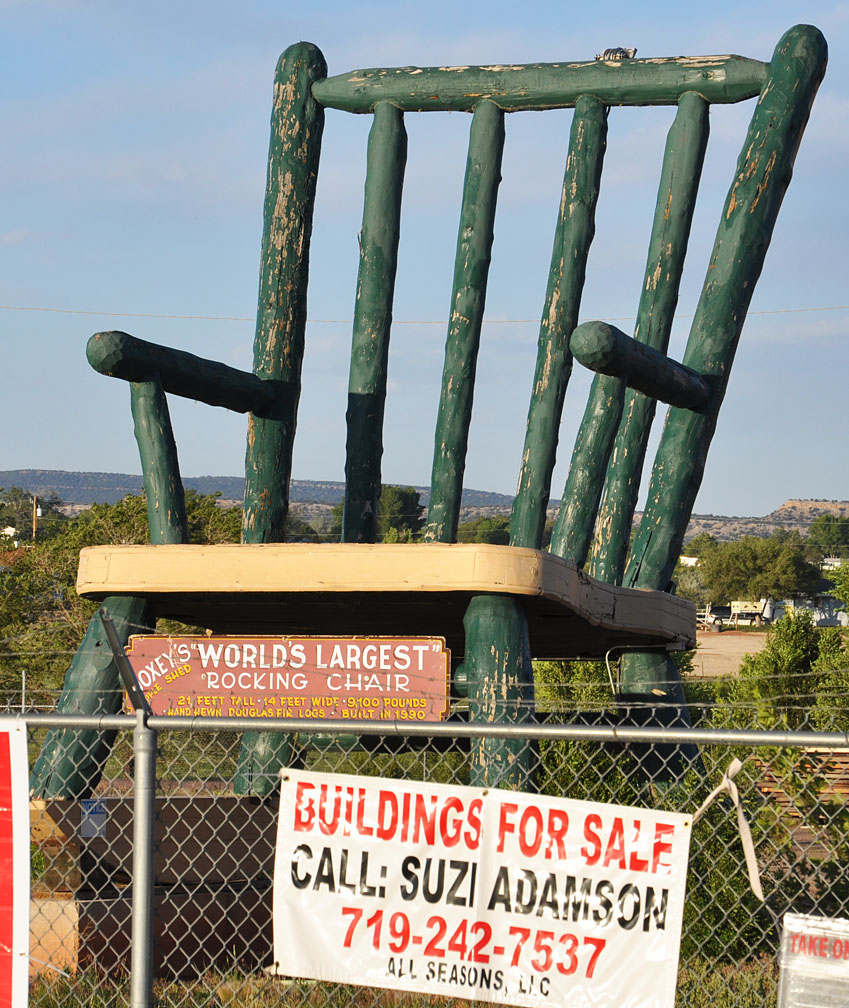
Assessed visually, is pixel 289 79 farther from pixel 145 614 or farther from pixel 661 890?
pixel 661 890

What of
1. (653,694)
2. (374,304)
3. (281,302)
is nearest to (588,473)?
(653,694)

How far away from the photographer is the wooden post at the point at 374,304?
18.9 ft

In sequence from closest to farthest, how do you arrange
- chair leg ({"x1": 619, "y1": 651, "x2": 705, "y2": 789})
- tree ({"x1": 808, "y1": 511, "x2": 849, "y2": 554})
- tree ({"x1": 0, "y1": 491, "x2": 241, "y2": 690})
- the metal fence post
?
the metal fence post → chair leg ({"x1": 619, "y1": 651, "x2": 705, "y2": 789}) → tree ({"x1": 0, "y1": 491, "x2": 241, "y2": 690}) → tree ({"x1": 808, "y1": 511, "x2": 849, "y2": 554})

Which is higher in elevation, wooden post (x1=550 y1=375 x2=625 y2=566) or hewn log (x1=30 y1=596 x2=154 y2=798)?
wooden post (x1=550 y1=375 x2=625 y2=566)

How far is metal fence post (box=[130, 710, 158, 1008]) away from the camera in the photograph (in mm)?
2934

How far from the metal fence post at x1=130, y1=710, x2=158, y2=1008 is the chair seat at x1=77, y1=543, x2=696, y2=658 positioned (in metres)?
1.58

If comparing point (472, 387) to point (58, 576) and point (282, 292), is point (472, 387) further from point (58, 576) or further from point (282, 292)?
point (58, 576)

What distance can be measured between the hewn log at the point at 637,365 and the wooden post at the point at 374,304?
135cm

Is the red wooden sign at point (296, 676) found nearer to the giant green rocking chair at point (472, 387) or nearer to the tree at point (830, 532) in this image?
the giant green rocking chair at point (472, 387)

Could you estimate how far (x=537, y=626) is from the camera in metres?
5.36

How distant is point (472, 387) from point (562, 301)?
0.55 meters

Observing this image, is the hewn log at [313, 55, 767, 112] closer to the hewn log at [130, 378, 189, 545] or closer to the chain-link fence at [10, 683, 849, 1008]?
the hewn log at [130, 378, 189, 545]

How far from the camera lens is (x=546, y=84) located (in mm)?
5730

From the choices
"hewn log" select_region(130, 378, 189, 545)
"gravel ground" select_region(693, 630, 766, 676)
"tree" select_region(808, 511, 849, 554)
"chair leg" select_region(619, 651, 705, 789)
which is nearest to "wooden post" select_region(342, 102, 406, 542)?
"hewn log" select_region(130, 378, 189, 545)
